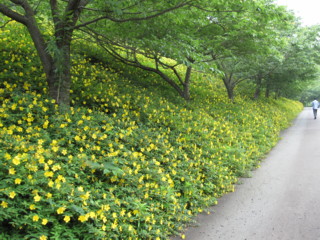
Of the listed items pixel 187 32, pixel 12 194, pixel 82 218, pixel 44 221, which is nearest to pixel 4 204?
pixel 12 194

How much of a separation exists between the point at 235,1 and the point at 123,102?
11.7 feet

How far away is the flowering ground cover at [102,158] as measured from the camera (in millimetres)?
3172

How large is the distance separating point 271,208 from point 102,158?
3212 millimetres

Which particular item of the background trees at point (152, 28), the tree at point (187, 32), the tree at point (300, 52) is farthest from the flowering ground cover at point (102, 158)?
the tree at point (300, 52)

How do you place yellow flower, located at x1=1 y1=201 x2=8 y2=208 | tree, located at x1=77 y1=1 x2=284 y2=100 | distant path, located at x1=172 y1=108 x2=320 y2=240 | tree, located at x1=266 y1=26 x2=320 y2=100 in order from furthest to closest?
tree, located at x1=266 y1=26 x2=320 y2=100 < tree, located at x1=77 y1=1 x2=284 y2=100 < distant path, located at x1=172 y1=108 x2=320 y2=240 < yellow flower, located at x1=1 y1=201 x2=8 y2=208

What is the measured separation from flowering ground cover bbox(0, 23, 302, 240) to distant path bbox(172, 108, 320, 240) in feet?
1.09

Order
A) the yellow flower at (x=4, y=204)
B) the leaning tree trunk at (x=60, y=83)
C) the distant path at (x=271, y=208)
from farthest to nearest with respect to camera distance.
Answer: the leaning tree trunk at (x=60, y=83)
the distant path at (x=271, y=208)
the yellow flower at (x=4, y=204)

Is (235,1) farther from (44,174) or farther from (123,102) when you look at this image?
(44,174)

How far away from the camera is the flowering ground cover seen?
3.17 meters

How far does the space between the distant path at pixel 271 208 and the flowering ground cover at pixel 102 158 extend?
33cm

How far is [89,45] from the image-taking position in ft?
39.0

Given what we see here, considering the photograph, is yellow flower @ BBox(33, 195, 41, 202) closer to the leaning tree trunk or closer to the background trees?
the background trees

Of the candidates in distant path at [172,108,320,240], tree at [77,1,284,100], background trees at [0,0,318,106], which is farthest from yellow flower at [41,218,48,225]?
tree at [77,1,284,100]

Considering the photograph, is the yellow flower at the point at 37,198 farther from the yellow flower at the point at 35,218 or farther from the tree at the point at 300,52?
the tree at the point at 300,52
